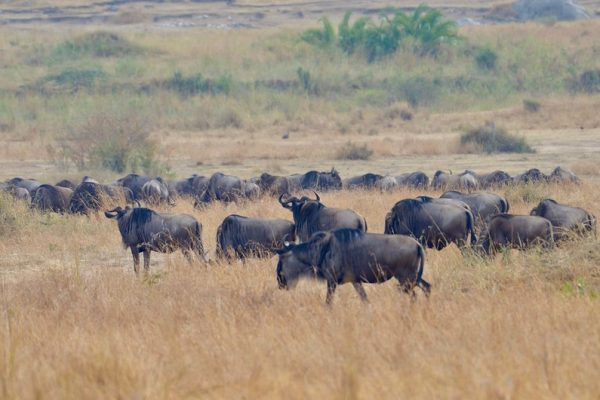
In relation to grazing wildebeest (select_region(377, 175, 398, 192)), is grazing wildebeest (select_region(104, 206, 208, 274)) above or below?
above

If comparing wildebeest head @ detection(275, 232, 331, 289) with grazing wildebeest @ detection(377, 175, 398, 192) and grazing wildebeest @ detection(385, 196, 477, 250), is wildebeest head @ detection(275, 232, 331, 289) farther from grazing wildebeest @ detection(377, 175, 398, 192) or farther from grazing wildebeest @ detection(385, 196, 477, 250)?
grazing wildebeest @ detection(377, 175, 398, 192)

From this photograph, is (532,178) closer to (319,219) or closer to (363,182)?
(363,182)

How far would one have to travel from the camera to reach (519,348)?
6148 millimetres

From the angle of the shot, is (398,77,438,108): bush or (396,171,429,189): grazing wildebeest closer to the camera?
(396,171,429,189): grazing wildebeest

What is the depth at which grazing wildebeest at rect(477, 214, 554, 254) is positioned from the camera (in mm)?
9508

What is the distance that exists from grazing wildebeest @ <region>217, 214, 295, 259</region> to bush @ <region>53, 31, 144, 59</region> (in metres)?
33.0

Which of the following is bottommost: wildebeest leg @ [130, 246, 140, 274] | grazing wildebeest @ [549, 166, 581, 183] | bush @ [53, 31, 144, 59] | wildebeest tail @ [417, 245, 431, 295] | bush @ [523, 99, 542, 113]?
bush @ [53, 31, 144, 59]

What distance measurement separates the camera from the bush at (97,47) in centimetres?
4284

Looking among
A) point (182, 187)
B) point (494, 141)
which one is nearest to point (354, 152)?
point (494, 141)

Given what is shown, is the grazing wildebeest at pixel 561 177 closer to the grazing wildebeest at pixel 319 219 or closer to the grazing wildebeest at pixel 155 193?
the grazing wildebeest at pixel 155 193

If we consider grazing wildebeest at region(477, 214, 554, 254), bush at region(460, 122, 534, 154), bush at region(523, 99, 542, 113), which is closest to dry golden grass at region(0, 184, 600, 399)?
grazing wildebeest at region(477, 214, 554, 254)

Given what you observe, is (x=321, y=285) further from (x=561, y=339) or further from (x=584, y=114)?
(x=584, y=114)

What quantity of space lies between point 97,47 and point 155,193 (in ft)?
93.0

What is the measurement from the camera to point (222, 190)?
1655 centimetres
